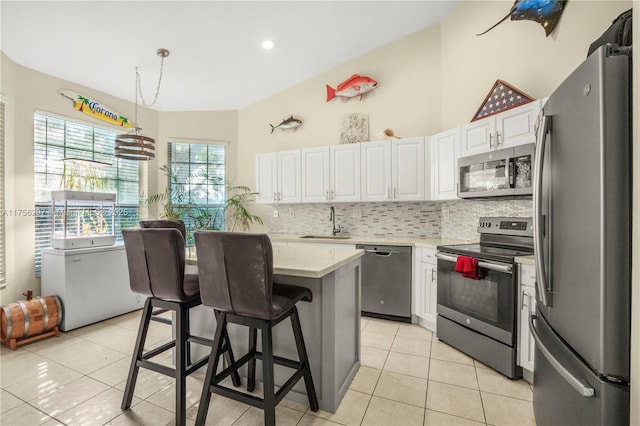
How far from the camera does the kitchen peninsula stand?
1.80 meters

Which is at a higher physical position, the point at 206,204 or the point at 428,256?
the point at 206,204

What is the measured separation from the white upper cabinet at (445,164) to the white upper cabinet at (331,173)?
92 cm

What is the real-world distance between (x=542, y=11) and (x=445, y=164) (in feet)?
4.86

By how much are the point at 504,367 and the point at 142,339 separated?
2548mm

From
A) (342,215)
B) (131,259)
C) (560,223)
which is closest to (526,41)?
(560,223)

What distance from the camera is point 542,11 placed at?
8.47 feet

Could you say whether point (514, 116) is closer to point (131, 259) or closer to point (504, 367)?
point (504, 367)

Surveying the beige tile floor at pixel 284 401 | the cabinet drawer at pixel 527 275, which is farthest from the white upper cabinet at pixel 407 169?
the beige tile floor at pixel 284 401

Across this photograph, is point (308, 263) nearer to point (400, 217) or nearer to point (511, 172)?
point (511, 172)

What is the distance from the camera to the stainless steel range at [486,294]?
223cm

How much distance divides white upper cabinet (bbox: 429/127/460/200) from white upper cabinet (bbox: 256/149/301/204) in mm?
1815

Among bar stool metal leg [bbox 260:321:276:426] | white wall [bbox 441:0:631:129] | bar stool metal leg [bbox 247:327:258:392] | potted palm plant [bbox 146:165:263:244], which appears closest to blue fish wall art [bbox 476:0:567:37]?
white wall [bbox 441:0:631:129]

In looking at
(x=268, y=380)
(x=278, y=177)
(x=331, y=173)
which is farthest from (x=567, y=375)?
(x=278, y=177)

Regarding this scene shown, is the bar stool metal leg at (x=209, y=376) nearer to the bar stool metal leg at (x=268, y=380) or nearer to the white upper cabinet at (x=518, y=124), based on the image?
the bar stool metal leg at (x=268, y=380)
